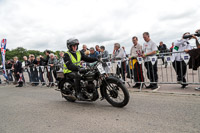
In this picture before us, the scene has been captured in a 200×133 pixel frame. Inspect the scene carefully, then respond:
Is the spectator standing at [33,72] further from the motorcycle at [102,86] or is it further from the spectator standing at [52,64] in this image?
the motorcycle at [102,86]

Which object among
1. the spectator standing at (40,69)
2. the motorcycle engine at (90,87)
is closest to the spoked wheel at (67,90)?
the motorcycle engine at (90,87)

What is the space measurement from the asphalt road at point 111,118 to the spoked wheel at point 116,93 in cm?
17

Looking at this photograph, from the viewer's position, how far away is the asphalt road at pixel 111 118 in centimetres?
291

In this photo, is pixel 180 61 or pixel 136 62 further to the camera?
pixel 136 62

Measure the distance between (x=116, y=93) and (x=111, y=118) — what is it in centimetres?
77

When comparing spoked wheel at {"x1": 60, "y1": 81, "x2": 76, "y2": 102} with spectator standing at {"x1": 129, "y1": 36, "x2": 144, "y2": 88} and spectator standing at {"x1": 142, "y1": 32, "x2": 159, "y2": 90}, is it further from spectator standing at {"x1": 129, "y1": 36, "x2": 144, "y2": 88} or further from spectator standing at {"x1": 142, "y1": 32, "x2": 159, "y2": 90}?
spectator standing at {"x1": 142, "y1": 32, "x2": 159, "y2": 90}

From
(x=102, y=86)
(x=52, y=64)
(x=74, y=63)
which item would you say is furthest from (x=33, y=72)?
(x=102, y=86)

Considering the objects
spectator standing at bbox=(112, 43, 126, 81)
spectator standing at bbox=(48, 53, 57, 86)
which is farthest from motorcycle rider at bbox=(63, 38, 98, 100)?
spectator standing at bbox=(48, 53, 57, 86)

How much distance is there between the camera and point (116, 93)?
404 centimetres

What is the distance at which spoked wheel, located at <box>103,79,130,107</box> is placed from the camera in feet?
12.6

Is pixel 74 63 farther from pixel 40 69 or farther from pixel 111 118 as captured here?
pixel 40 69

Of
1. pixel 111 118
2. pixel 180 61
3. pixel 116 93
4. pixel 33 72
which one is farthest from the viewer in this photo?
pixel 33 72

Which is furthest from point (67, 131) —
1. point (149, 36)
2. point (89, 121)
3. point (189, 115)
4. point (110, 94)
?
point (149, 36)

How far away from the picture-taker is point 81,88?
4.53 meters
